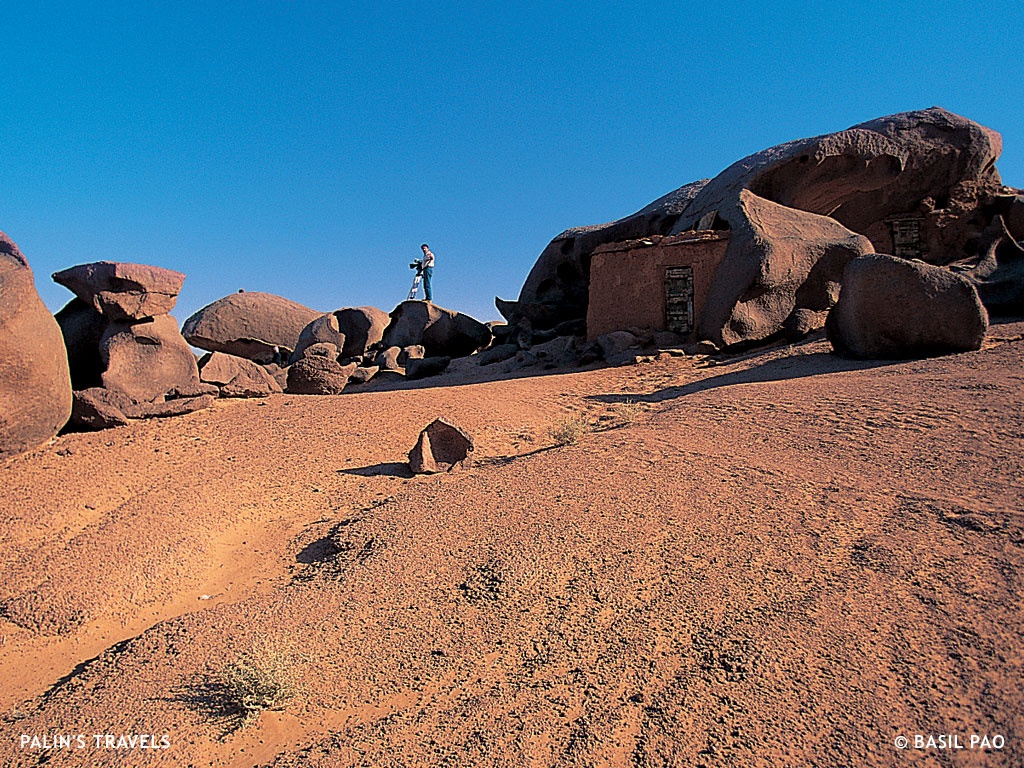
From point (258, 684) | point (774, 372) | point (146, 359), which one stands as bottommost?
point (258, 684)

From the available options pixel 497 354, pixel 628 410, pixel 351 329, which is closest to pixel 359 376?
pixel 497 354

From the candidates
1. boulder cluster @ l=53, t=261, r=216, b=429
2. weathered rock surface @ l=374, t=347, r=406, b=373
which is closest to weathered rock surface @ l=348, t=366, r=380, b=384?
weathered rock surface @ l=374, t=347, r=406, b=373

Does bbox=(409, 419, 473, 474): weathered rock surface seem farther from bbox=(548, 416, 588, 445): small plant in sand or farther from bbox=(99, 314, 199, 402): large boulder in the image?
bbox=(99, 314, 199, 402): large boulder

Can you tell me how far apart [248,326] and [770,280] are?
10.8m

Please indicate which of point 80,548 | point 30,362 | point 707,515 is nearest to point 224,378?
point 30,362

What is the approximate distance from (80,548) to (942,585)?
3780 millimetres

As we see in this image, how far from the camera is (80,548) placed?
3.14 meters

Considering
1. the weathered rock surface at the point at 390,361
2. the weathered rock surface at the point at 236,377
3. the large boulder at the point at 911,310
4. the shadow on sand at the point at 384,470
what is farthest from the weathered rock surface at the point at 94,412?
the weathered rock surface at the point at 390,361

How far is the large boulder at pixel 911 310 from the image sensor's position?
4.96 meters

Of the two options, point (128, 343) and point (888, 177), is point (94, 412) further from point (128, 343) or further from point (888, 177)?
point (888, 177)

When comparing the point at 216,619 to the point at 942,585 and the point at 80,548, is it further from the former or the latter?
the point at 942,585

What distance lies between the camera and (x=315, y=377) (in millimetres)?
7652

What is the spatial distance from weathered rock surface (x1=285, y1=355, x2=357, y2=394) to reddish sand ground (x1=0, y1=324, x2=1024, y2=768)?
132 inches

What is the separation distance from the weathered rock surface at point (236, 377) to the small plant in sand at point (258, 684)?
14.4 ft
